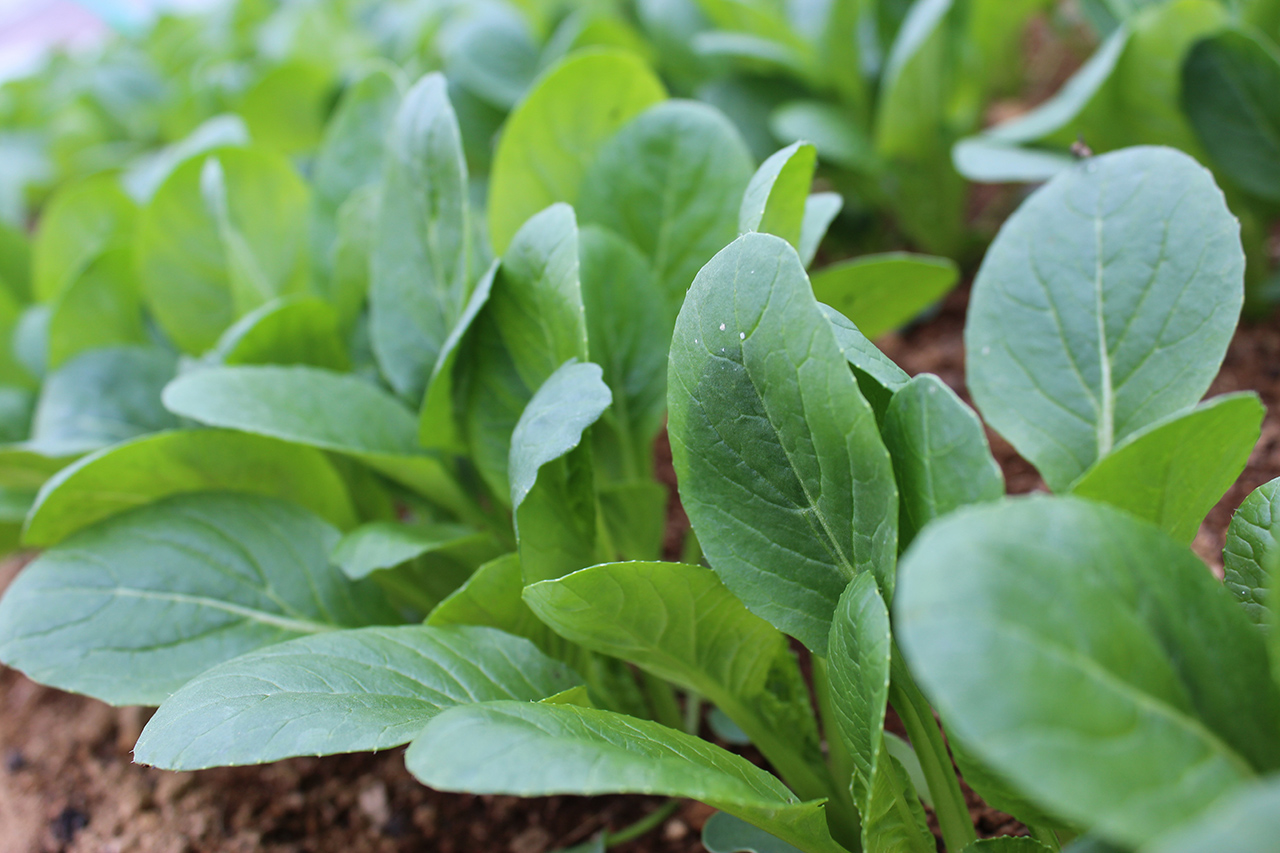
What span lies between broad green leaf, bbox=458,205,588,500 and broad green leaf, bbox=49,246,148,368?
0.62 metres

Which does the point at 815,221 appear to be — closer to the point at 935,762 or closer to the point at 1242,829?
the point at 935,762

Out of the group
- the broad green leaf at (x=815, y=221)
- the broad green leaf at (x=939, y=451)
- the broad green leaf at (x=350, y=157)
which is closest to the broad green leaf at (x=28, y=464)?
the broad green leaf at (x=350, y=157)

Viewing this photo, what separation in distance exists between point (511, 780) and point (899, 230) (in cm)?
159

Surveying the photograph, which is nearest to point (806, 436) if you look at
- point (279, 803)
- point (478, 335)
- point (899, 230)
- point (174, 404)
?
point (478, 335)

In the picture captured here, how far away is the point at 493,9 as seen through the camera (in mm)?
1740

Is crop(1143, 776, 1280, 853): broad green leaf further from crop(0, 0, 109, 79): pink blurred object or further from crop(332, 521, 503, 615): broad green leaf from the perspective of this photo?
crop(0, 0, 109, 79): pink blurred object

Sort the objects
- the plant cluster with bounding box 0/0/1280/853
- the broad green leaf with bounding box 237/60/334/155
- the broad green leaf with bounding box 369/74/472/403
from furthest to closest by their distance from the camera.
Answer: the broad green leaf with bounding box 237/60/334/155 < the broad green leaf with bounding box 369/74/472/403 < the plant cluster with bounding box 0/0/1280/853

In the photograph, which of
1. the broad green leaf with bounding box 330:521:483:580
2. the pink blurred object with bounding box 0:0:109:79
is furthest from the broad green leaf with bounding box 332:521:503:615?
the pink blurred object with bounding box 0:0:109:79

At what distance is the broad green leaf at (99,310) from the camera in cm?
126

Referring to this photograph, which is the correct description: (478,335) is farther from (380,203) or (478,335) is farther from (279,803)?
(279,803)

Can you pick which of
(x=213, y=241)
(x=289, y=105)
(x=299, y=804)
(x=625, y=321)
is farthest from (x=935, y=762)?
(x=289, y=105)

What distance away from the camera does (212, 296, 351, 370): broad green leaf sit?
1.00 m

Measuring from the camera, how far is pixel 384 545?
836 mm

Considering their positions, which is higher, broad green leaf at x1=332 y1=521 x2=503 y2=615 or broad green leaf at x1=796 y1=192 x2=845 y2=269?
broad green leaf at x1=796 y1=192 x2=845 y2=269
